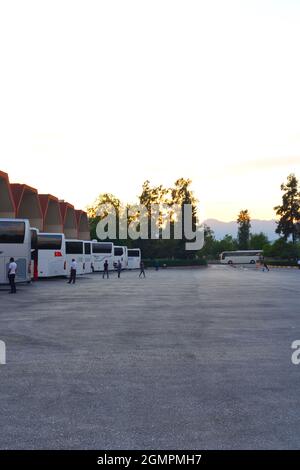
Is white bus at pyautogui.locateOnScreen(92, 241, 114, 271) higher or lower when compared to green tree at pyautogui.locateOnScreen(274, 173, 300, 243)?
lower

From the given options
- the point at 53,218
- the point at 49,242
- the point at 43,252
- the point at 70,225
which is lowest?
the point at 43,252

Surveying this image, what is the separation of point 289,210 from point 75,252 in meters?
77.7

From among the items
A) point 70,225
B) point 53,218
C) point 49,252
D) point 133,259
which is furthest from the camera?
point 133,259

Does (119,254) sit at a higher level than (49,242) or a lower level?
lower

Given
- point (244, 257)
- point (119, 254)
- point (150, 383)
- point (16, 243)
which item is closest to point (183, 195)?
point (244, 257)

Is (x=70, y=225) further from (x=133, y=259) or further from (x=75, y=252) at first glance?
(x=75, y=252)

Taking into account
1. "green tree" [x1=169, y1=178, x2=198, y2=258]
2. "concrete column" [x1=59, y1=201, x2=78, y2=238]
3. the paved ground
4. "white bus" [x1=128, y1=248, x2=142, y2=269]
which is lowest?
the paved ground

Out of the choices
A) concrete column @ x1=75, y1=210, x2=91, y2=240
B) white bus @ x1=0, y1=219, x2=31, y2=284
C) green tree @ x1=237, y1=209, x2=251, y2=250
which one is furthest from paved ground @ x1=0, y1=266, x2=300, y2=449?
green tree @ x1=237, y1=209, x2=251, y2=250

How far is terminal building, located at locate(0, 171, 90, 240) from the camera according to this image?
140 ft

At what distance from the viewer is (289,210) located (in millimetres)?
115188

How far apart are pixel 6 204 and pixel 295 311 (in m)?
30.2

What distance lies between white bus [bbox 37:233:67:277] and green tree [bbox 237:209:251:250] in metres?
126

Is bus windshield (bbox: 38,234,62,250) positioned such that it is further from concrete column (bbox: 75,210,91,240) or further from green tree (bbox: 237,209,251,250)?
green tree (bbox: 237,209,251,250)

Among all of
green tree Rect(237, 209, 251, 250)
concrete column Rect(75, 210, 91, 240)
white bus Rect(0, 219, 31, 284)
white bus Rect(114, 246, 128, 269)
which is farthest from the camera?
green tree Rect(237, 209, 251, 250)
